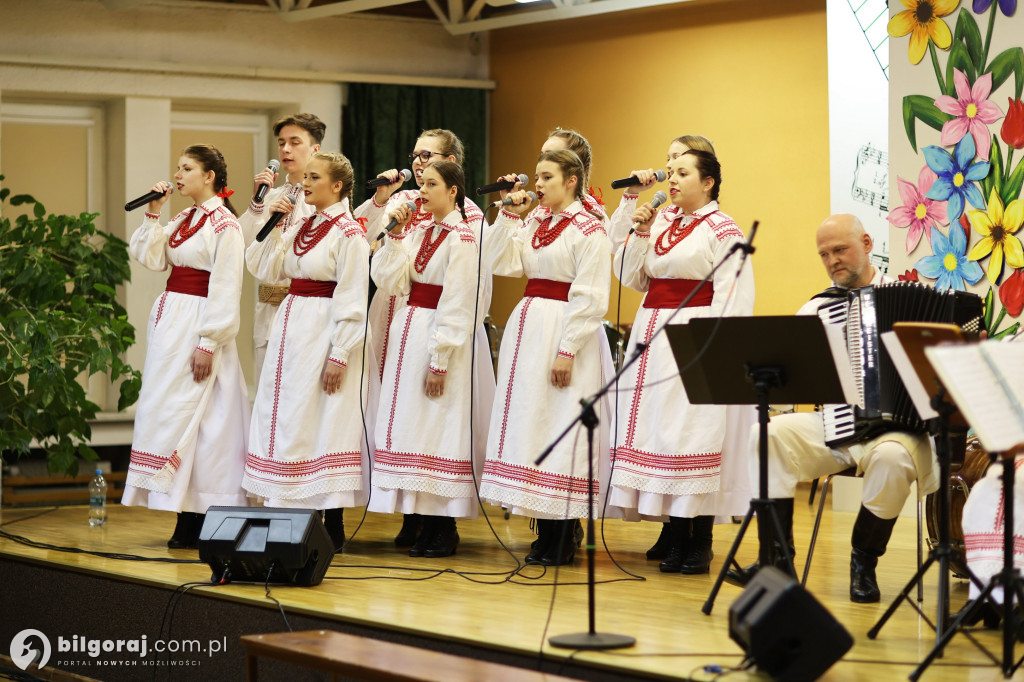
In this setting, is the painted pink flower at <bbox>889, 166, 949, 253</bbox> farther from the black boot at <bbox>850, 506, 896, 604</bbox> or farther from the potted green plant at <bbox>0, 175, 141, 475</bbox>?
the potted green plant at <bbox>0, 175, 141, 475</bbox>

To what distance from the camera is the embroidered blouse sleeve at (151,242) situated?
17.5ft

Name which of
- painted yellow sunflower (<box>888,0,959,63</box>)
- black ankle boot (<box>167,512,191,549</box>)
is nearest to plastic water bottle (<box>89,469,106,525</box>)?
black ankle boot (<box>167,512,191,549</box>)

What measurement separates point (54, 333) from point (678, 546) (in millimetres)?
3226

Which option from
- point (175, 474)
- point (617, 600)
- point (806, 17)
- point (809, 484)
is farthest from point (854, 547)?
point (806, 17)

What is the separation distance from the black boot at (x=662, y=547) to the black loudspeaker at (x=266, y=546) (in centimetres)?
131

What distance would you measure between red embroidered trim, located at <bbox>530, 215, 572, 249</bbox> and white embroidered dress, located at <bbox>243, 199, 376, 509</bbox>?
70 cm

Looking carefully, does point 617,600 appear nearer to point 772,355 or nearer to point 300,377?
point 772,355

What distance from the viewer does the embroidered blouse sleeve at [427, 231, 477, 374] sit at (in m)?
4.90

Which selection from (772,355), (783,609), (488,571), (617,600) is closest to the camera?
(783,609)

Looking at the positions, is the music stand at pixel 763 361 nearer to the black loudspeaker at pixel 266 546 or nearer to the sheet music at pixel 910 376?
the sheet music at pixel 910 376

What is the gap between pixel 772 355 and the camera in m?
3.62

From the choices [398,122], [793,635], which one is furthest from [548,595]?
[398,122]

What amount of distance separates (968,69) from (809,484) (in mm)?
3010

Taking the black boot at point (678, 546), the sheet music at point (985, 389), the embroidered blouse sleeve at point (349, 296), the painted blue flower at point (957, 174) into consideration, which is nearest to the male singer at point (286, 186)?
the embroidered blouse sleeve at point (349, 296)
